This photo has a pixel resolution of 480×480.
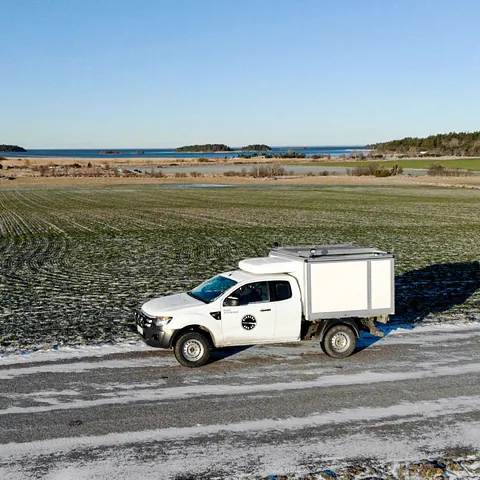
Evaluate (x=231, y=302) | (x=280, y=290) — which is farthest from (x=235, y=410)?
(x=280, y=290)

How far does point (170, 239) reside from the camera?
36625 mm

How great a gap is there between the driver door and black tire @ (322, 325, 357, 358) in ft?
4.17

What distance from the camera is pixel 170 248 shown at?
33.0 metres

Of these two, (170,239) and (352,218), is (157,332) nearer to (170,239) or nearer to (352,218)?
(170,239)

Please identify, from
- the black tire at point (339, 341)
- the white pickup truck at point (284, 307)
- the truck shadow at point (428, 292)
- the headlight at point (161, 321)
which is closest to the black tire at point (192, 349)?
the white pickup truck at point (284, 307)

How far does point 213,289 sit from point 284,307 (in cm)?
172

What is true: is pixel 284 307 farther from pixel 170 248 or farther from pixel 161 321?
pixel 170 248

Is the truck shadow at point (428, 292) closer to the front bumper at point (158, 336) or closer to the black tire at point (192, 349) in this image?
the black tire at point (192, 349)

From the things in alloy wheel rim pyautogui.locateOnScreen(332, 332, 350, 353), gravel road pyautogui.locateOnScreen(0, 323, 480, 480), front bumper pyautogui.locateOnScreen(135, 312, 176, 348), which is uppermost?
front bumper pyautogui.locateOnScreen(135, 312, 176, 348)

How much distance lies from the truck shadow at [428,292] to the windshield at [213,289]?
3530mm

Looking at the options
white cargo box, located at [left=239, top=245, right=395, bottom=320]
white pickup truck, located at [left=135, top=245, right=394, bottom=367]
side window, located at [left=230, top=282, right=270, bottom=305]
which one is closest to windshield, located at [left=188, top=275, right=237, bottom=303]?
white pickup truck, located at [left=135, top=245, right=394, bottom=367]

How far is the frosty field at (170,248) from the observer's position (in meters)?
18.8

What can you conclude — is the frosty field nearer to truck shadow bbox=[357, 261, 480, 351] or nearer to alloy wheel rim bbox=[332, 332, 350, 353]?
truck shadow bbox=[357, 261, 480, 351]

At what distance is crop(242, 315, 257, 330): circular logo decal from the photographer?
14000 millimetres
